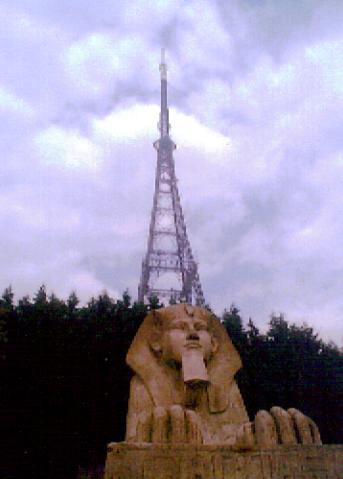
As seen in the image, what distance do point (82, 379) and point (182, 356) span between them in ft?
25.1

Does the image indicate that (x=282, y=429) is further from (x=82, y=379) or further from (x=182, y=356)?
(x=82, y=379)

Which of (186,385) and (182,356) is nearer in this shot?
(186,385)

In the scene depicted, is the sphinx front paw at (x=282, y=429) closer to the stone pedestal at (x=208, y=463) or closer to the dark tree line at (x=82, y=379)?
the stone pedestal at (x=208, y=463)

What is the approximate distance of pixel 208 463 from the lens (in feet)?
16.1

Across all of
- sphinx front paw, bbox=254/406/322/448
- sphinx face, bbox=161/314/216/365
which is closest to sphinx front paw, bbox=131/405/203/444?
sphinx front paw, bbox=254/406/322/448

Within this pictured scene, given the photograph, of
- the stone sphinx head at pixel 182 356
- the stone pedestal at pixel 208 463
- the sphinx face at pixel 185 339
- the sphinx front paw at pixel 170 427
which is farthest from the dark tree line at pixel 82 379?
the stone pedestal at pixel 208 463

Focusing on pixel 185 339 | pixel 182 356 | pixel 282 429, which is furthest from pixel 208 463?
pixel 185 339

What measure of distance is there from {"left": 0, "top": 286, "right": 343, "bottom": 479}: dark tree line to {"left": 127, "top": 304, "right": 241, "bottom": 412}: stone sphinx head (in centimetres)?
665

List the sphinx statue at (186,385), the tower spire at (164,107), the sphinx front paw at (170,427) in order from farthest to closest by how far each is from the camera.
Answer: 1. the tower spire at (164,107)
2. the sphinx statue at (186,385)
3. the sphinx front paw at (170,427)

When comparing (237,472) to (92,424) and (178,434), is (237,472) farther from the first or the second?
(92,424)

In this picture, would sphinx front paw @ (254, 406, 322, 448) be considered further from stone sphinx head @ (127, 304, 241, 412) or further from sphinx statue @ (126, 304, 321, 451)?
stone sphinx head @ (127, 304, 241, 412)

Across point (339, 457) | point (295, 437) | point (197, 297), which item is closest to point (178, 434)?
point (295, 437)

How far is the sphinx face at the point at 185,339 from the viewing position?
686 centimetres

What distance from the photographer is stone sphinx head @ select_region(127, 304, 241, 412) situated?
676 cm
